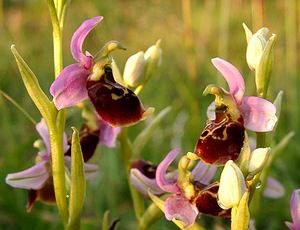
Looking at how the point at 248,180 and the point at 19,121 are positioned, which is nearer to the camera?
the point at 248,180

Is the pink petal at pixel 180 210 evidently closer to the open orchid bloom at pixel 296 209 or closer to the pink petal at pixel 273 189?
the open orchid bloom at pixel 296 209

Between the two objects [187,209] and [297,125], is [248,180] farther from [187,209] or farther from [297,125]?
[297,125]

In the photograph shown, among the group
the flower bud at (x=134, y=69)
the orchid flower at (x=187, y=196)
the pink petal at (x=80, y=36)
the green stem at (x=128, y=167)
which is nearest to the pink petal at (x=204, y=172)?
the orchid flower at (x=187, y=196)

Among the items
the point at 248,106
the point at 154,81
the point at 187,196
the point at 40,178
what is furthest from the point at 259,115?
the point at 154,81

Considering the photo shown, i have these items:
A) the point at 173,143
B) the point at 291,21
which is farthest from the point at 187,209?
the point at 291,21

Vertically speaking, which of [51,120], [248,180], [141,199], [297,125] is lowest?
[297,125]

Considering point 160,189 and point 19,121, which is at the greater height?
point 160,189
